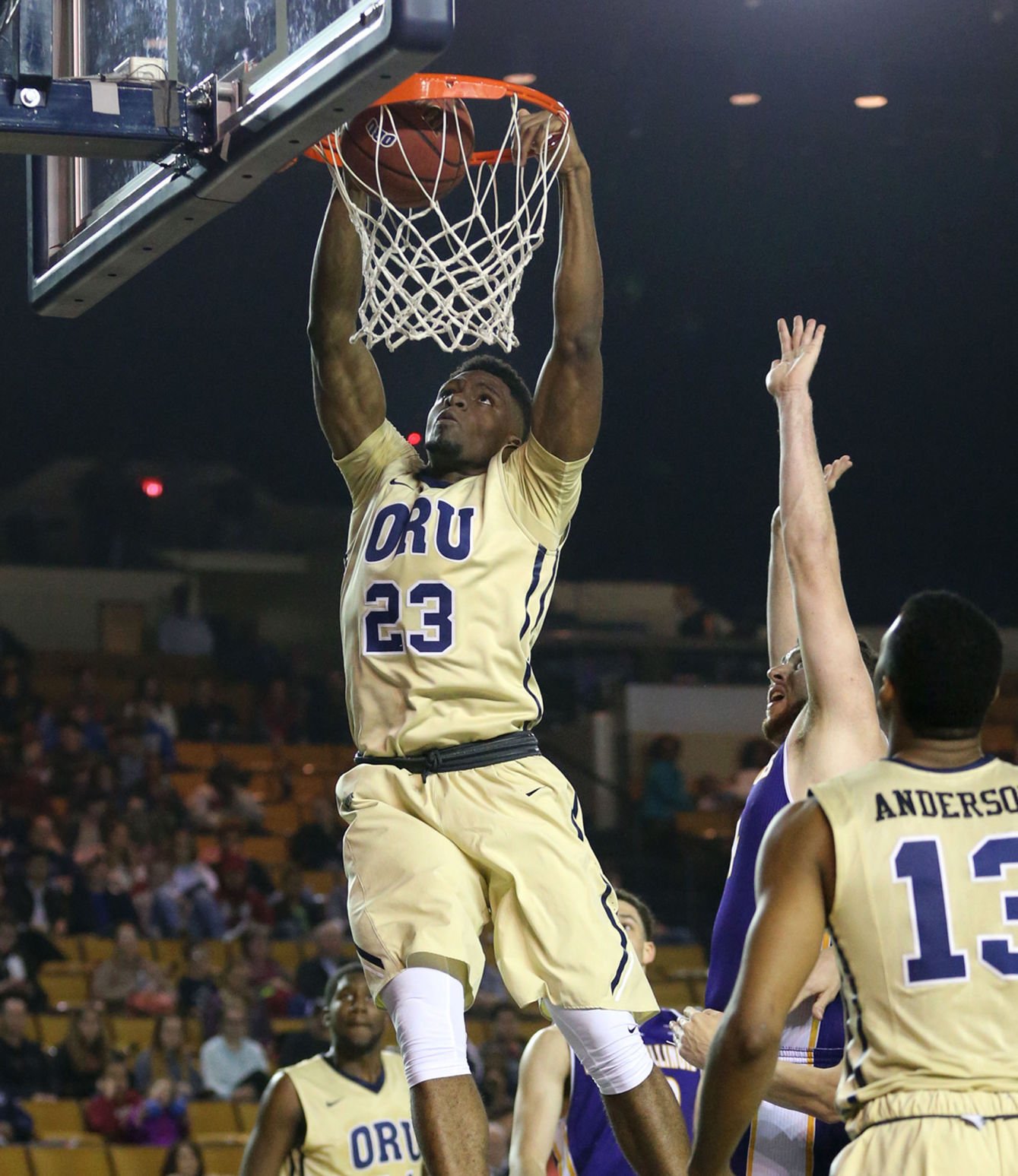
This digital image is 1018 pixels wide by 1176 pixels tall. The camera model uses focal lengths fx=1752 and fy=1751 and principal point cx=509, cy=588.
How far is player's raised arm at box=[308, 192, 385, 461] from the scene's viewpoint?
4.52m

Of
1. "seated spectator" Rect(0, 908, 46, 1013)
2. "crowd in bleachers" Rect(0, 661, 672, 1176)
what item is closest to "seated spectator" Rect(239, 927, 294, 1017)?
"crowd in bleachers" Rect(0, 661, 672, 1176)

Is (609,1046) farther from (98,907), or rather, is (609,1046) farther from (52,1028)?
(98,907)

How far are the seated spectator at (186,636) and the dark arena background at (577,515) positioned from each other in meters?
0.04

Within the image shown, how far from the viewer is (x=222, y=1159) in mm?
9445

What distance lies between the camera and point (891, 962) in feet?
8.92

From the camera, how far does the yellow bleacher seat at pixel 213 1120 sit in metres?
10.2

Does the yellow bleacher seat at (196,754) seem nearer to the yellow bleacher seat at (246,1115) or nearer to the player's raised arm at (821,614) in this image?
the yellow bleacher seat at (246,1115)

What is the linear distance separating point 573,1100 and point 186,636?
13217mm

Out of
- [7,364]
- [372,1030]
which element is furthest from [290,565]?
[372,1030]

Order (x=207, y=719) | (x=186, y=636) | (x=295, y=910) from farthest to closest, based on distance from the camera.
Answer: (x=186, y=636) < (x=207, y=719) < (x=295, y=910)

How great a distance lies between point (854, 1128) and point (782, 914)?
38 cm

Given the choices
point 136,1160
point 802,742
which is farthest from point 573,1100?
point 136,1160

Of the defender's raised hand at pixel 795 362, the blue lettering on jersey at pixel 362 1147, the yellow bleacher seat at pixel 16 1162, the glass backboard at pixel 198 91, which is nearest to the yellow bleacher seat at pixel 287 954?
the yellow bleacher seat at pixel 16 1162

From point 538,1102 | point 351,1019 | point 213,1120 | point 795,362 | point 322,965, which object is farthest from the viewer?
point 322,965
